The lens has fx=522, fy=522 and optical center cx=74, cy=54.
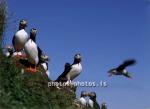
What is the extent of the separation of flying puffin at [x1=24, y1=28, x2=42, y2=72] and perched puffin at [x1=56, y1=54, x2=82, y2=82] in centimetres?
178

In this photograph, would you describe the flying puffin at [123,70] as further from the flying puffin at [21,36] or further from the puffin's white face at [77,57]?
the flying puffin at [21,36]

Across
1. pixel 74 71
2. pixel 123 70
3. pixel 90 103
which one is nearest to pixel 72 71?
pixel 74 71

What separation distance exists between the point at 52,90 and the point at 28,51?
87.0 inches

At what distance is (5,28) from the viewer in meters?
16.5

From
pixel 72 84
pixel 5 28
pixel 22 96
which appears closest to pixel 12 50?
pixel 72 84

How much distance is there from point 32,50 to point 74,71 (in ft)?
8.25

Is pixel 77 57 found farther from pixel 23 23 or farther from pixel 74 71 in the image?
pixel 23 23

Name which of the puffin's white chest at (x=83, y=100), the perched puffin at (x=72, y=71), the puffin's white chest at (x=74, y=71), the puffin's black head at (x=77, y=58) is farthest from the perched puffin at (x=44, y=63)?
the puffin's white chest at (x=83, y=100)

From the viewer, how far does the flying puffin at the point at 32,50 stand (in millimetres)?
19359

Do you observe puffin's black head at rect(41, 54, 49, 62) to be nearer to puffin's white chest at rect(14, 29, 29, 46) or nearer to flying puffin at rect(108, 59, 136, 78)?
puffin's white chest at rect(14, 29, 29, 46)

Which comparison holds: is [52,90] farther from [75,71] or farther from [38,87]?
[75,71]

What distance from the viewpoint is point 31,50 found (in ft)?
63.7

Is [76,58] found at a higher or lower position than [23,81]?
higher

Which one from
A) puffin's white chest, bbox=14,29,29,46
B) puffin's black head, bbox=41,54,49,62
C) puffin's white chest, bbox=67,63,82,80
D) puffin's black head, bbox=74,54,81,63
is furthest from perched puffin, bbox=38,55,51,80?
puffin's white chest, bbox=14,29,29,46
